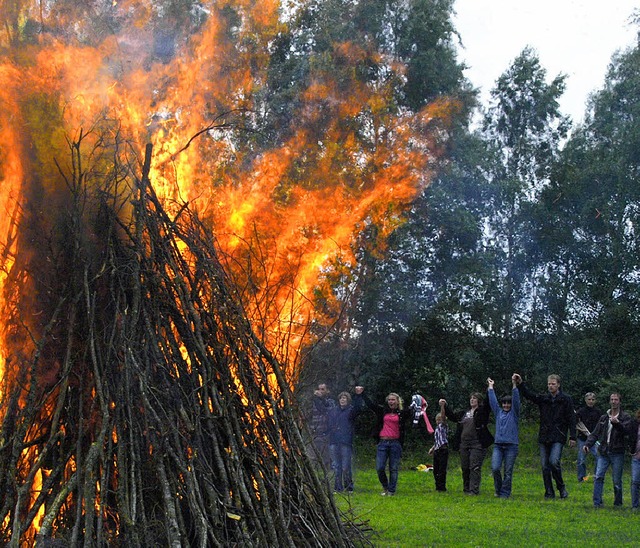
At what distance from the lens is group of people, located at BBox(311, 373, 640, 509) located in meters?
12.4

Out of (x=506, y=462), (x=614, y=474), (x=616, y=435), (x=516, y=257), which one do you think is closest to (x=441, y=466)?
(x=506, y=462)

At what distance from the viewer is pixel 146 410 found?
6344 mm

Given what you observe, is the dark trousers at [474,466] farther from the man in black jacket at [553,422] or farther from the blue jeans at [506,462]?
the man in black jacket at [553,422]

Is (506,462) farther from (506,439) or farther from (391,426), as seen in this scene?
(391,426)

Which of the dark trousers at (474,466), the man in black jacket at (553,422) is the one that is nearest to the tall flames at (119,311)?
the man in black jacket at (553,422)

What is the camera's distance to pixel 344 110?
46.9 ft

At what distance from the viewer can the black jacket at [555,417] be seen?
12.7 meters

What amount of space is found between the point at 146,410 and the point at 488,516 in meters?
6.02

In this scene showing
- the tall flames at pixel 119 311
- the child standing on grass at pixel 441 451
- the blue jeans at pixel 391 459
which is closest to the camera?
the tall flames at pixel 119 311

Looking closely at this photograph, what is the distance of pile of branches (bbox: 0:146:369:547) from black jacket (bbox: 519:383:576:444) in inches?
230

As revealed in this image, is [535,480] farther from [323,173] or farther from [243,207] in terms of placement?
[243,207]

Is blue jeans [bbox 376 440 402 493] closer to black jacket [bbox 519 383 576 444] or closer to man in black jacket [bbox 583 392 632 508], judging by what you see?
black jacket [bbox 519 383 576 444]

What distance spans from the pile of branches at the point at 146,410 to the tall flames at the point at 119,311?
1 cm

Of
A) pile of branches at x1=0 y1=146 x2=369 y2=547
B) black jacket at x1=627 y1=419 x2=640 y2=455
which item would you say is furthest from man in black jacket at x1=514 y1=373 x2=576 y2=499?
pile of branches at x1=0 y1=146 x2=369 y2=547
